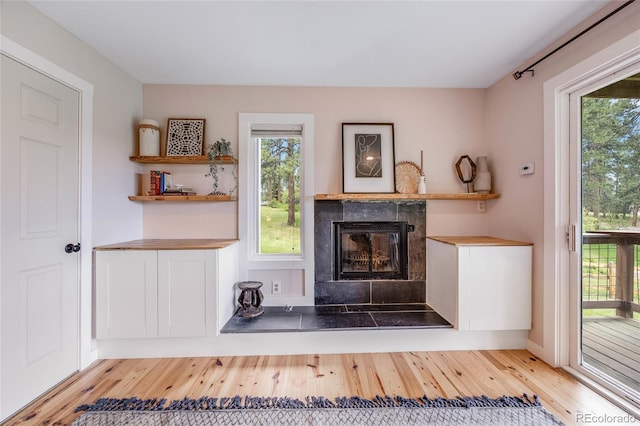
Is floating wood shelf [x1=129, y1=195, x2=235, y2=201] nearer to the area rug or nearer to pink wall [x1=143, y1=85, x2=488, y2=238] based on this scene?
pink wall [x1=143, y1=85, x2=488, y2=238]

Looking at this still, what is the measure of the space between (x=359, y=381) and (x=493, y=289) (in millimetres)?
1304

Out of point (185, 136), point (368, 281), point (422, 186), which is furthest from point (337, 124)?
point (368, 281)

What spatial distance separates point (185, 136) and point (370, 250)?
219 centimetres

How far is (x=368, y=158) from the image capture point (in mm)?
2684

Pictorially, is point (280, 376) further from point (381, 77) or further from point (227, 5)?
point (381, 77)

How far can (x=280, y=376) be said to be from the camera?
1.89m

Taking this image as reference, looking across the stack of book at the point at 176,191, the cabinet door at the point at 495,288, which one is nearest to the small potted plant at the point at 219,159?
the stack of book at the point at 176,191

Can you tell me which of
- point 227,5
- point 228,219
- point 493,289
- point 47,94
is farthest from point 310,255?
point 47,94

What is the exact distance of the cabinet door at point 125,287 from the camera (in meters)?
2.04

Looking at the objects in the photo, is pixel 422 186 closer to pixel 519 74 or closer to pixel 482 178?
pixel 482 178

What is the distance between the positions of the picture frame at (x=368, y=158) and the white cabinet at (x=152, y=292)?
1.48 m

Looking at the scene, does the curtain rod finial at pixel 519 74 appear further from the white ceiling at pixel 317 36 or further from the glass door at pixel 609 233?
the glass door at pixel 609 233

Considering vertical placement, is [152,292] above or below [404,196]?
below

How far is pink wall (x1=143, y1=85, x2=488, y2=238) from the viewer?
104 inches
